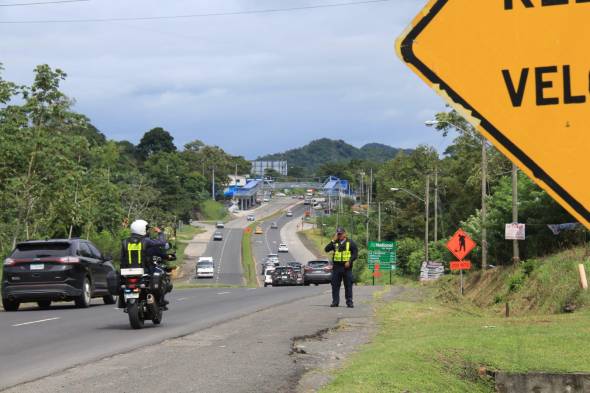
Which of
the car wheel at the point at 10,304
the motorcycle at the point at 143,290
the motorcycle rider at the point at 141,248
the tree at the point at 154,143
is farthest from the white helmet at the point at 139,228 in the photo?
the tree at the point at 154,143

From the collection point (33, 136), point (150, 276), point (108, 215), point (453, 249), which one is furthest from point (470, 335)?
point (108, 215)

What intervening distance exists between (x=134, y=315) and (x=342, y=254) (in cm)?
640

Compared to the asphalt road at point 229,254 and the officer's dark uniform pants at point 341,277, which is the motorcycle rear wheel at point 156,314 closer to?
the officer's dark uniform pants at point 341,277

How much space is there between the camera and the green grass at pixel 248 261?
78512 millimetres

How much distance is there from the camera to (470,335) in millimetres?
13359

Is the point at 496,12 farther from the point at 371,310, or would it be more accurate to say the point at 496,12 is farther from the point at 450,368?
Result: the point at 371,310

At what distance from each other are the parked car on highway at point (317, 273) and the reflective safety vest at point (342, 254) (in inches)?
1136

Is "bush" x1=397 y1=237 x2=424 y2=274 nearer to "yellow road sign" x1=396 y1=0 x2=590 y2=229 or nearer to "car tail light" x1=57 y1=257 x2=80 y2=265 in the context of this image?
"car tail light" x1=57 y1=257 x2=80 y2=265

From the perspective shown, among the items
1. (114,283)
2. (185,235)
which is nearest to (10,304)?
Result: (114,283)

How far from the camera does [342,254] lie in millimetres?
20500

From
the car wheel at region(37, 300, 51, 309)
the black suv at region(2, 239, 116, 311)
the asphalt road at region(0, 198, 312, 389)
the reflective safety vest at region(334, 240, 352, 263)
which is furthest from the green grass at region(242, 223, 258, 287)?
A: the reflective safety vest at region(334, 240, 352, 263)

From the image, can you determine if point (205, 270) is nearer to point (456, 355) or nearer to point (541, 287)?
point (541, 287)

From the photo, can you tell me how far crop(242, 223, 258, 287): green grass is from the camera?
258 ft

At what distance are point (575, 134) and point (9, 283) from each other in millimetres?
19657
